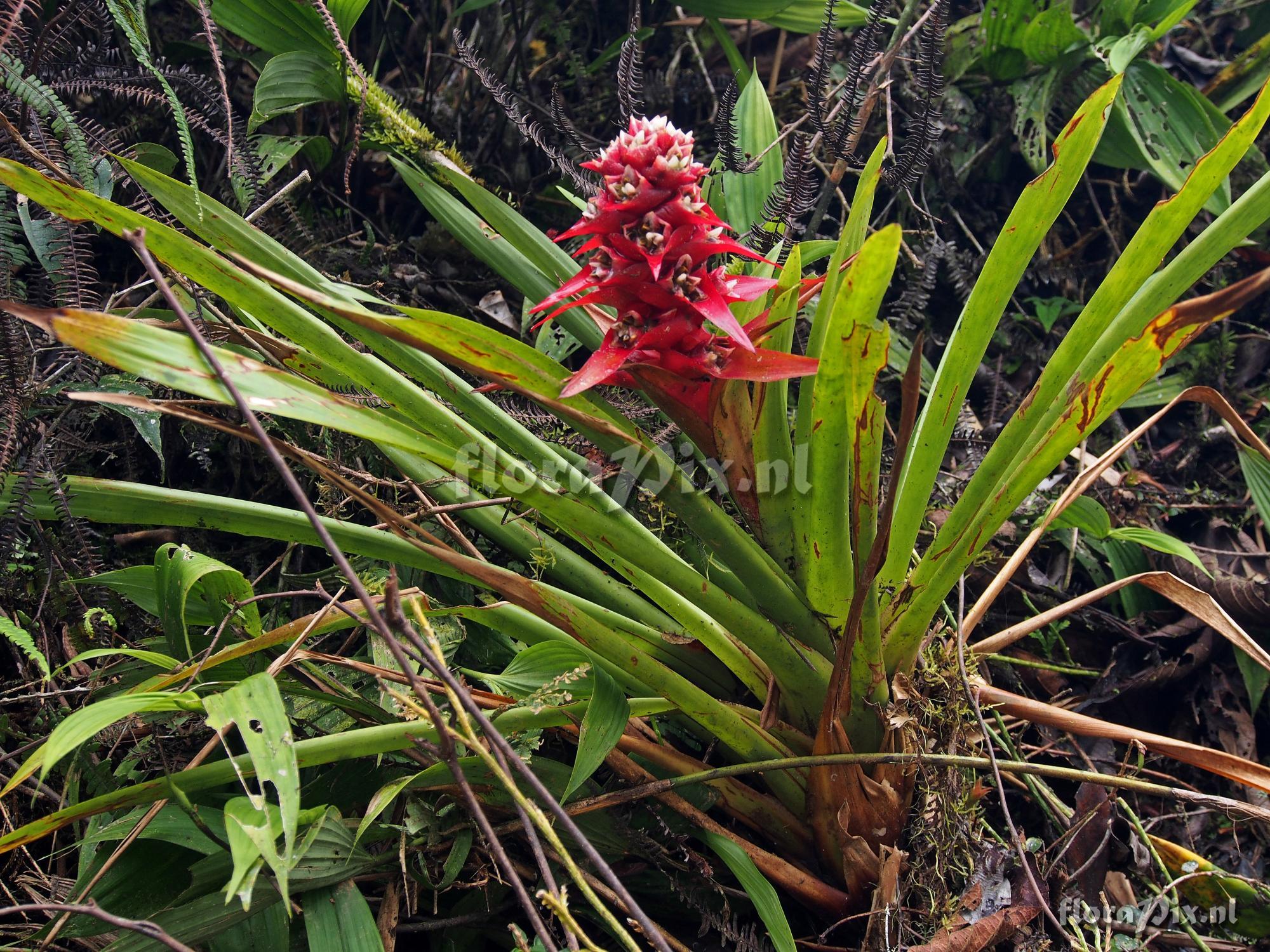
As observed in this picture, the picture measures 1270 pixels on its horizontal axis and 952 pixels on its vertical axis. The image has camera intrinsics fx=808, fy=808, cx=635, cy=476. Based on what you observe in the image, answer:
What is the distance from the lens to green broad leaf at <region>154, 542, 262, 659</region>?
812 millimetres

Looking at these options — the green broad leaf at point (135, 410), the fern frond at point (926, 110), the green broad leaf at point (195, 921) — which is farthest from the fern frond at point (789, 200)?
the green broad leaf at point (195, 921)

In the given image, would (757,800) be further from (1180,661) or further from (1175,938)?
(1180,661)

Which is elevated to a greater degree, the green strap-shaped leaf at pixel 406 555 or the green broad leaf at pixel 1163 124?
the green broad leaf at pixel 1163 124

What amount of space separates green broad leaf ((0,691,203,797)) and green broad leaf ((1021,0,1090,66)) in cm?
175

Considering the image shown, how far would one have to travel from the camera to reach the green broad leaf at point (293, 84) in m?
1.21

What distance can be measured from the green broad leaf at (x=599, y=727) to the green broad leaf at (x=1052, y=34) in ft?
4.90

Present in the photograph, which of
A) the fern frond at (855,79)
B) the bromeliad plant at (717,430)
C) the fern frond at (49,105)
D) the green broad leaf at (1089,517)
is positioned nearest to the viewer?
the bromeliad plant at (717,430)

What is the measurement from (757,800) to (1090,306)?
2.12 feet

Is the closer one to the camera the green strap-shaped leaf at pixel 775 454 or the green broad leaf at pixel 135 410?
the green strap-shaped leaf at pixel 775 454

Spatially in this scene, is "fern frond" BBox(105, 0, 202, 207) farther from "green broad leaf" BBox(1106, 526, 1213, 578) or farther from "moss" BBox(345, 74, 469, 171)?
"green broad leaf" BBox(1106, 526, 1213, 578)

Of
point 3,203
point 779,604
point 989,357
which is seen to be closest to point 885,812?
point 779,604

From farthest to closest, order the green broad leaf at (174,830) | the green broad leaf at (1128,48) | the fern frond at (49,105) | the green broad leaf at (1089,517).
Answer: the green broad leaf at (1128,48), the green broad leaf at (1089,517), the fern frond at (49,105), the green broad leaf at (174,830)

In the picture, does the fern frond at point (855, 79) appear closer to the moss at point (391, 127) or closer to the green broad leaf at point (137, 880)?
the moss at point (391, 127)

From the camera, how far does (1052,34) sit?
1524 millimetres
